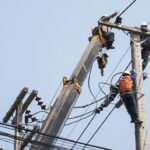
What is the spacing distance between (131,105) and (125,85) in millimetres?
573

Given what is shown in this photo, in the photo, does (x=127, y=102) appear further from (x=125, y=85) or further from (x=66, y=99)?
(x=66, y=99)

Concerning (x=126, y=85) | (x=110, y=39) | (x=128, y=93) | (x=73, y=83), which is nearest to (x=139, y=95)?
(x=128, y=93)

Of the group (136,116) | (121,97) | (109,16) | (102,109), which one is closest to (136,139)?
(136,116)

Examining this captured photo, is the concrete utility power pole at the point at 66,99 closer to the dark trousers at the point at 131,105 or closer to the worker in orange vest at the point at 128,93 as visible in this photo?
the worker in orange vest at the point at 128,93

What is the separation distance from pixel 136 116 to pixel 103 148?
3.13 ft

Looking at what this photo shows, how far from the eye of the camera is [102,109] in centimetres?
1485

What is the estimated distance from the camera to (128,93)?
41.4 feet

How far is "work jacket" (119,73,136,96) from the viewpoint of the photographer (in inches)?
500

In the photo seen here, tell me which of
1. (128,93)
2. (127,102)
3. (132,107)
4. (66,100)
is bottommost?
(132,107)

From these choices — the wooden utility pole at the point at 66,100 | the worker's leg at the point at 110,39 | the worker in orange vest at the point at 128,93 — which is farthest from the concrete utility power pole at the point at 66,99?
the worker in orange vest at the point at 128,93

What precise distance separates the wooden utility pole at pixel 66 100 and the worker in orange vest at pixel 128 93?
1.73 meters

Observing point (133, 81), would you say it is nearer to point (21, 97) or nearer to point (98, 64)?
point (98, 64)

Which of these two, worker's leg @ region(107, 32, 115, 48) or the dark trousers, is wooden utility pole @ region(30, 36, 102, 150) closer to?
worker's leg @ region(107, 32, 115, 48)

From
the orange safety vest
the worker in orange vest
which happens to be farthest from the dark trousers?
the orange safety vest
